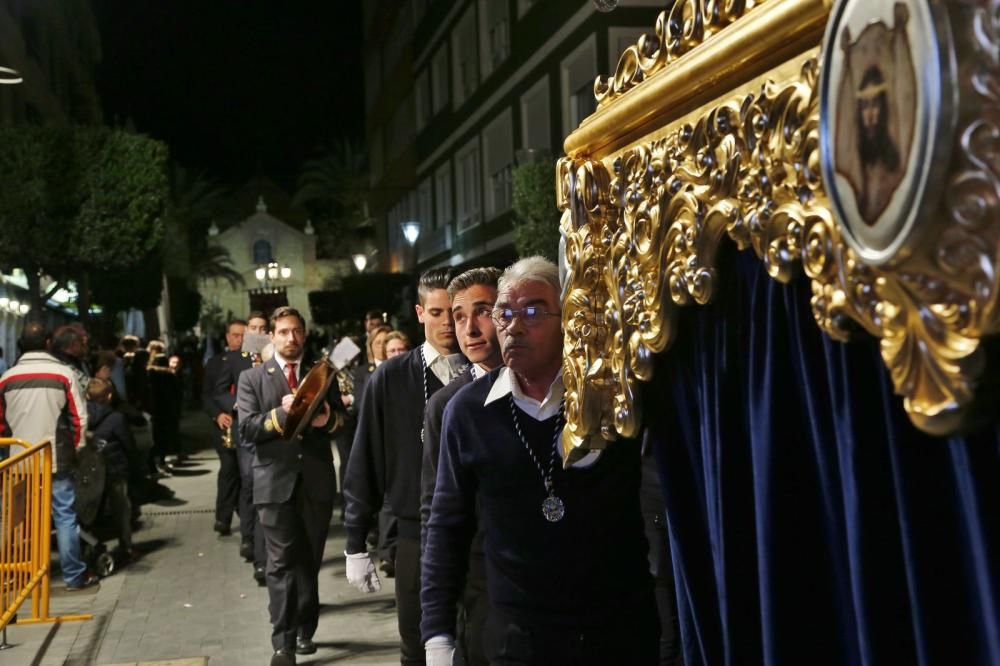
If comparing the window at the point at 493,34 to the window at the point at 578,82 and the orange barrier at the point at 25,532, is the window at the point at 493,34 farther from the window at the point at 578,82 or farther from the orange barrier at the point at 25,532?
the orange barrier at the point at 25,532

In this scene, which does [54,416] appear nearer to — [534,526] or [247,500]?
[247,500]

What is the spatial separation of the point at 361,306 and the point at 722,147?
122 ft

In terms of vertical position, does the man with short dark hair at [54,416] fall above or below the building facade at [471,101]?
below

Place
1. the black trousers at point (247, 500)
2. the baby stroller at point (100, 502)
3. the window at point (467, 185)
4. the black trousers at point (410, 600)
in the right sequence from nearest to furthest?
1. the black trousers at point (410, 600)
2. the baby stroller at point (100, 502)
3. the black trousers at point (247, 500)
4. the window at point (467, 185)

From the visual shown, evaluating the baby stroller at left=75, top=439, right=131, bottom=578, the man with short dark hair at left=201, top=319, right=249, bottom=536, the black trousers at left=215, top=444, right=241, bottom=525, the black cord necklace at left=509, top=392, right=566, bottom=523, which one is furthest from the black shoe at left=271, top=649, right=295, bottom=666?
the black trousers at left=215, top=444, right=241, bottom=525

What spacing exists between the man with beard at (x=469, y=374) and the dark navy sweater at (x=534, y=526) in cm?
79

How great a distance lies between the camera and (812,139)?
1521mm

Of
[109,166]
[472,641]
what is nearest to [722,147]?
[472,641]

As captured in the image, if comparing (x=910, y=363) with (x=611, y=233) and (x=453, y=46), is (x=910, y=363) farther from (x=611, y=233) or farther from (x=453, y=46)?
(x=453, y=46)

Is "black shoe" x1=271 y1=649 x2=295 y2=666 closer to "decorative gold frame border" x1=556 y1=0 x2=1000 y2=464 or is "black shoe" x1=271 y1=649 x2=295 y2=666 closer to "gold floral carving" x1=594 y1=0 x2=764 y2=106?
"decorative gold frame border" x1=556 y1=0 x2=1000 y2=464

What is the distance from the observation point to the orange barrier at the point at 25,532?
24.5 ft

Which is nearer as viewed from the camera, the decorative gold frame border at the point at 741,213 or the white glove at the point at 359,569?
the decorative gold frame border at the point at 741,213

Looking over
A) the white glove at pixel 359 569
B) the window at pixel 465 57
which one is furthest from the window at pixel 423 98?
the white glove at pixel 359 569

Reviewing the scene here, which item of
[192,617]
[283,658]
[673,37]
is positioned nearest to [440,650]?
[673,37]
